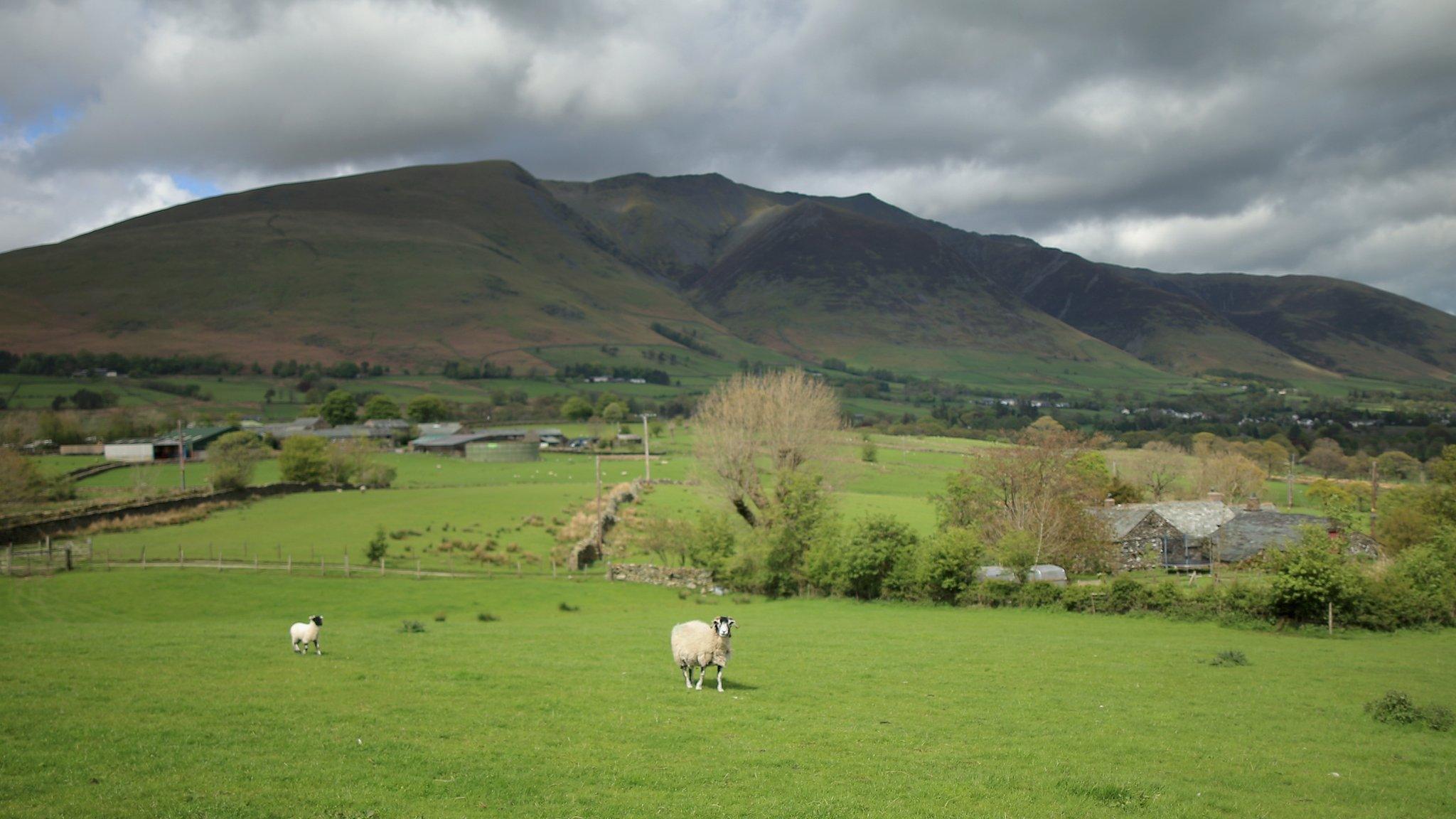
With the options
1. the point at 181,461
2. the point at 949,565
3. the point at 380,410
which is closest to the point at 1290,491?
the point at 949,565

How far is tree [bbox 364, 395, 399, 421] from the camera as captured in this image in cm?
15250

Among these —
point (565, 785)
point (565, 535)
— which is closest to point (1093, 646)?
point (565, 785)

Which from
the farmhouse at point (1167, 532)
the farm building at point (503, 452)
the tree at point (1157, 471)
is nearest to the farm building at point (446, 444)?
the farm building at point (503, 452)

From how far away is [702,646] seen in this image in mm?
17031

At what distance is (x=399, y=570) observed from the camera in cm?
4712

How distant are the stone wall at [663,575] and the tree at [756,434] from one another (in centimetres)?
510

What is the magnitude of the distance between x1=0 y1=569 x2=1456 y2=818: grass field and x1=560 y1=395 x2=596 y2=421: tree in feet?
482

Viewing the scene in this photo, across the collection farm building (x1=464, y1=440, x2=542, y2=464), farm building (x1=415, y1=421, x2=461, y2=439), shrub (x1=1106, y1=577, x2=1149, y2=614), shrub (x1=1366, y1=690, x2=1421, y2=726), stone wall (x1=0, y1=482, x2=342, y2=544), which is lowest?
shrub (x1=1106, y1=577, x2=1149, y2=614)

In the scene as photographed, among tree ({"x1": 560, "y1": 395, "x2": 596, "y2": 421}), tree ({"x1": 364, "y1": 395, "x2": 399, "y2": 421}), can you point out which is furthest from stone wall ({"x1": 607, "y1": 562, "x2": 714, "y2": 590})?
tree ({"x1": 560, "y1": 395, "x2": 596, "y2": 421})

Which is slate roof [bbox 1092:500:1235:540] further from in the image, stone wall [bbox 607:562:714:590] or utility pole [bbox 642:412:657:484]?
utility pole [bbox 642:412:657:484]

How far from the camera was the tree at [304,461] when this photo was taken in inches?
3393

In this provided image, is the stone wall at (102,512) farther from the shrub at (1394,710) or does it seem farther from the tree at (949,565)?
the shrub at (1394,710)

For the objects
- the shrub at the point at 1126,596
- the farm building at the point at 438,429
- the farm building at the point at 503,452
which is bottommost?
the shrub at the point at 1126,596

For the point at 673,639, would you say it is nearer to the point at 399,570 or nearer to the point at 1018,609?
the point at 1018,609
